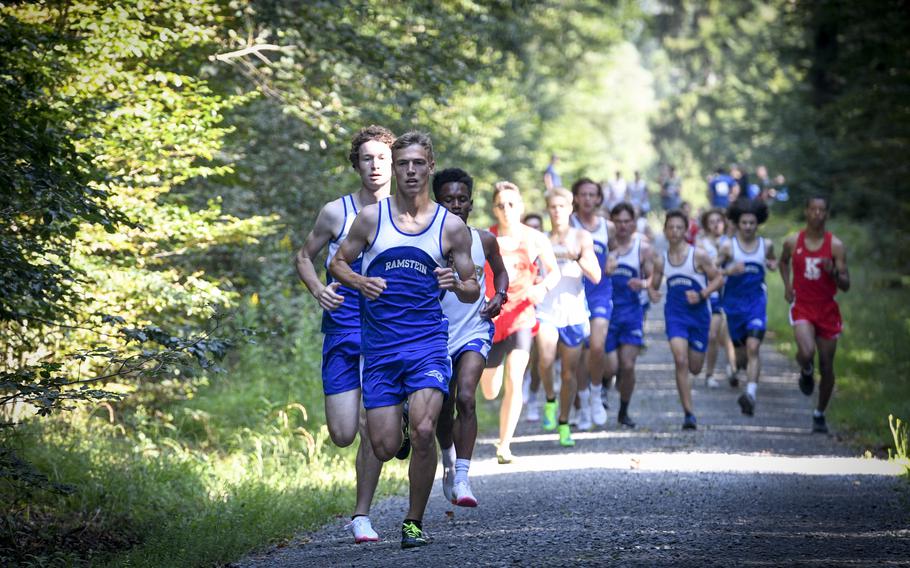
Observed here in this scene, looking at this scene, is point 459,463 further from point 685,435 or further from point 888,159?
point 888,159

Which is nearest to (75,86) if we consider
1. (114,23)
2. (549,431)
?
(114,23)

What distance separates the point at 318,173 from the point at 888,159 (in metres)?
13.1

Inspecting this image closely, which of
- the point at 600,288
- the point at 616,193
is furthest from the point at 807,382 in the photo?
the point at 616,193

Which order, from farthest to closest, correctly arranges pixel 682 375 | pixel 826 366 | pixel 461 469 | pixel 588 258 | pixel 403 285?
1. pixel 682 375
2. pixel 826 366
3. pixel 588 258
4. pixel 461 469
5. pixel 403 285

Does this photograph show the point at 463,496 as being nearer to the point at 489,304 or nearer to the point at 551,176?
the point at 489,304

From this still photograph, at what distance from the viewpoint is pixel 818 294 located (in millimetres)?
13375

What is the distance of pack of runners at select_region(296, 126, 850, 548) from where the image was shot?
23.5 ft

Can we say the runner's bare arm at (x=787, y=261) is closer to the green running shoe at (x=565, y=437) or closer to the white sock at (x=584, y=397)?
the white sock at (x=584, y=397)

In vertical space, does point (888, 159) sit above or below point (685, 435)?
above

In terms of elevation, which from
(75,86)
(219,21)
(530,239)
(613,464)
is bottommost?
(613,464)

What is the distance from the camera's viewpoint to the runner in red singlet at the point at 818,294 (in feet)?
43.8

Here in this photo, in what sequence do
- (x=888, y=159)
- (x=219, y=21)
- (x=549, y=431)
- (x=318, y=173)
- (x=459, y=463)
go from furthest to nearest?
(x=888, y=159) → (x=318, y=173) → (x=549, y=431) → (x=219, y=21) → (x=459, y=463)

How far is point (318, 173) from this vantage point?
1570 cm

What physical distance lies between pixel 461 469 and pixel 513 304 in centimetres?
275
